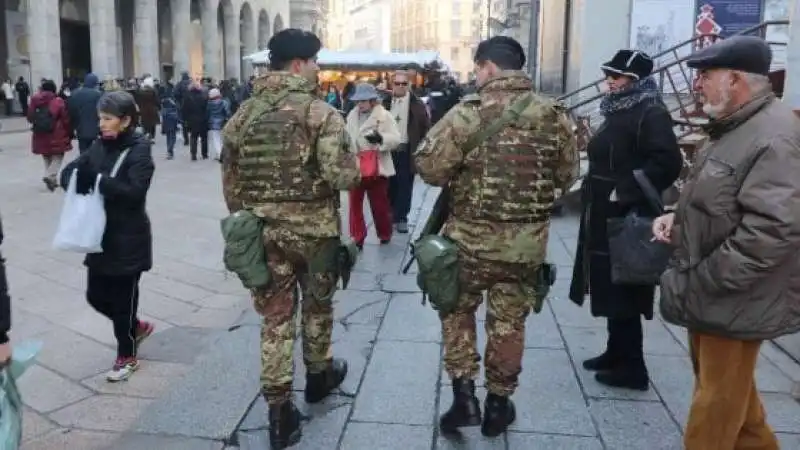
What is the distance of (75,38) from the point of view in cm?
3791

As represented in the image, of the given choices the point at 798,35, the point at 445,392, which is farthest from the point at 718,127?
the point at 798,35

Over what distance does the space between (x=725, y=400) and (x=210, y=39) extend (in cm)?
4089

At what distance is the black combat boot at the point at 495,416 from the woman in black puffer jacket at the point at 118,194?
2.07 metres

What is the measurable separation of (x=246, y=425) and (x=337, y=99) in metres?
19.5

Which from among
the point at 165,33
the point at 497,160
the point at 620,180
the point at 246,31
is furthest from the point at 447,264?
the point at 246,31

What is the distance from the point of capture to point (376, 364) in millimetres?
4562

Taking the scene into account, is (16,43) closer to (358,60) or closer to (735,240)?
(358,60)

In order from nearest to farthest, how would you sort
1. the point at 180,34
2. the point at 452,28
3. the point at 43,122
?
the point at 43,122, the point at 180,34, the point at 452,28

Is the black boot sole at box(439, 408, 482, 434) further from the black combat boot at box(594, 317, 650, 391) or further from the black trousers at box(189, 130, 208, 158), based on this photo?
the black trousers at box(189, 130, 208, 158)

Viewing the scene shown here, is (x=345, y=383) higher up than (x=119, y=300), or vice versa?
(x=119, y=300)

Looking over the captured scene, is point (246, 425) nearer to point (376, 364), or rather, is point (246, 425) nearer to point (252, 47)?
point (376, 364)

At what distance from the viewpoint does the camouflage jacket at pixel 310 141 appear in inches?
137

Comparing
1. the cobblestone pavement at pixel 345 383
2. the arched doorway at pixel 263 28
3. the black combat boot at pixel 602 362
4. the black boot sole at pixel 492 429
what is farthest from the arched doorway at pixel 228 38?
the black boot sole at pixel 492 429

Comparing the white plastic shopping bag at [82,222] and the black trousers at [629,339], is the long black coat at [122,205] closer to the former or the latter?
the white plastic shopping bag at [82,222]
